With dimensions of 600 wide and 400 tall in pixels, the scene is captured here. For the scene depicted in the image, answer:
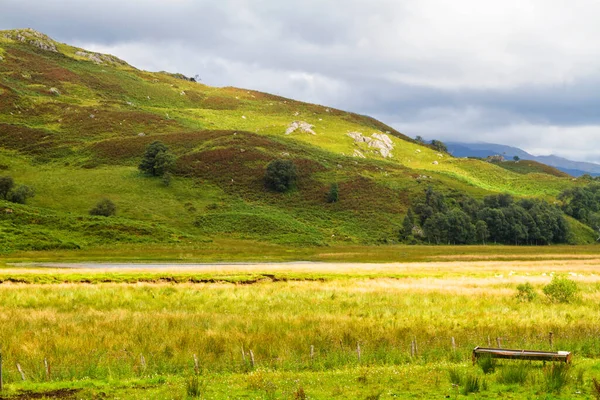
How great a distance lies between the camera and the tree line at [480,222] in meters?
115

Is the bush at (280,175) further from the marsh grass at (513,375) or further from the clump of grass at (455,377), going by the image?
the marsh grass at (513,375)

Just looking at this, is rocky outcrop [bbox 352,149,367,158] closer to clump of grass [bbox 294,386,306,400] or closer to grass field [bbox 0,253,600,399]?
grass field [bbox 0,253,600,399]

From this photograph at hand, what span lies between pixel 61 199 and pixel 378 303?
88.0 meters

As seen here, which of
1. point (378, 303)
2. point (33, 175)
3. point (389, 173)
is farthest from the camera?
point (389, 173)

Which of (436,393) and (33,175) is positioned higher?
(33,175)

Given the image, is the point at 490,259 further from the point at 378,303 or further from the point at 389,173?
the point at 389,173

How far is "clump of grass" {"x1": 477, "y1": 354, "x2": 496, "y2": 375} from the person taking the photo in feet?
51.9

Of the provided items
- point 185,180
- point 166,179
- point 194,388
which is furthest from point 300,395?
point 185,180

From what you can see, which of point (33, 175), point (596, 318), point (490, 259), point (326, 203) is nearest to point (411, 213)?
point (326, 203)

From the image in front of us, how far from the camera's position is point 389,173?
488 ft

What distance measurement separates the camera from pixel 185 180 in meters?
122

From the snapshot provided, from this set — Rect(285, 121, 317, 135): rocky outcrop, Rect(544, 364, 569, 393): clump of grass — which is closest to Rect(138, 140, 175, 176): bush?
Rect(285, 121, 317, 135): rocky outcrop

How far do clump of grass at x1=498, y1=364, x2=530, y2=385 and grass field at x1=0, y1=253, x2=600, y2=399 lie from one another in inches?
1.4

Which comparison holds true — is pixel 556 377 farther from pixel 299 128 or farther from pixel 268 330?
pixel 299 128
